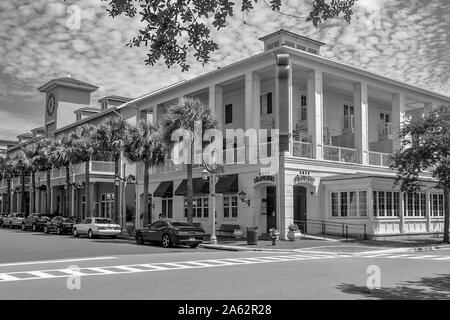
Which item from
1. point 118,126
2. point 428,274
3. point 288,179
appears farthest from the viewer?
point 118,126

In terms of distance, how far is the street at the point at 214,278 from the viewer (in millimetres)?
10898

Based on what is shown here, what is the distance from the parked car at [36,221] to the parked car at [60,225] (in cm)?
137

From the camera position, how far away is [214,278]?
13555 mm

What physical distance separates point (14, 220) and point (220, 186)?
29558mm

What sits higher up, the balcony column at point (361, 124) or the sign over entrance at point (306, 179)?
the balcony column at point (361, 124)

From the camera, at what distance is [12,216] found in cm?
5409

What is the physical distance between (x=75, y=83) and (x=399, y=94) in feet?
140

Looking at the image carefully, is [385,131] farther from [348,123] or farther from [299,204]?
[299,204]

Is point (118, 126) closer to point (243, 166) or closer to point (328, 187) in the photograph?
point (243, 166)

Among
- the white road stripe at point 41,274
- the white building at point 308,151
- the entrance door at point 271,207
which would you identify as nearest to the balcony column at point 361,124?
the white building at point 308,151

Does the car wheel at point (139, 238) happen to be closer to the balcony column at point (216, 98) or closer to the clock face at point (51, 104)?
the balcony column at point (216, 98)

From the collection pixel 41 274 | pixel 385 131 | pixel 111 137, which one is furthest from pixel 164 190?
pixel 41 274

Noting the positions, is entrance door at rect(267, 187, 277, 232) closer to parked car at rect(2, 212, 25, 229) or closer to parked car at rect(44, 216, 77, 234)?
parked car at rect(44, 216, 77, 234)
